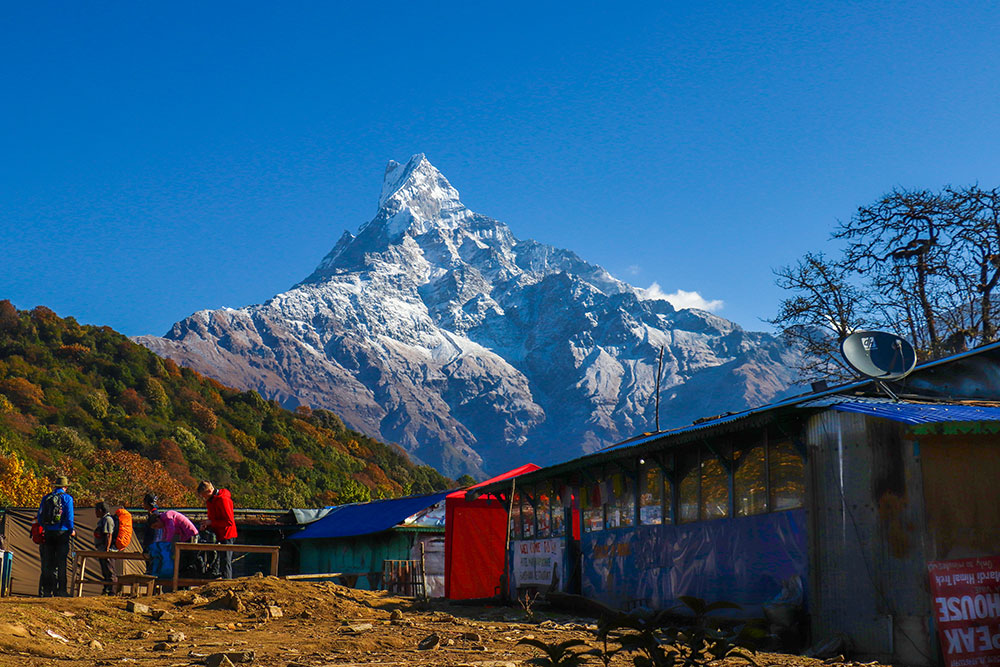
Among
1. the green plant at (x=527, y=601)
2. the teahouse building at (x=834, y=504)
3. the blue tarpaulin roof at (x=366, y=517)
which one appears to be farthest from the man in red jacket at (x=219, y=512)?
the blue tarpaulin roof at (x=366, y=517)

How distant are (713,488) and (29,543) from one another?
19.3 metres

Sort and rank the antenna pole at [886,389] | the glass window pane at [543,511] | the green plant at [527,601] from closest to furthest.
Answer: the antenna pole at [886,389] < the green plant at [527,601] < the glass window pane at [543,511]

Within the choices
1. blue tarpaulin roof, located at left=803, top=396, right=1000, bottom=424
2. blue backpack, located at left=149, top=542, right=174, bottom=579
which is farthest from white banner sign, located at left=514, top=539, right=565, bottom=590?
blue backpack, located at left=149, top=542, right=174, bottom=579

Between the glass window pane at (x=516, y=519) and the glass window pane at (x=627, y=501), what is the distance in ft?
20.0

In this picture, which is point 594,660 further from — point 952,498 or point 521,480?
point 521,480

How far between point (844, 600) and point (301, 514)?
30.0 meters

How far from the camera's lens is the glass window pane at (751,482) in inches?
508

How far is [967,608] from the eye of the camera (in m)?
9.87

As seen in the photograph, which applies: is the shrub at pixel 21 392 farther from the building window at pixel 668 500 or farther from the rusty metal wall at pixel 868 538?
the rusty metal wall at pixel 868 538

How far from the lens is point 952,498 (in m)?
10.3

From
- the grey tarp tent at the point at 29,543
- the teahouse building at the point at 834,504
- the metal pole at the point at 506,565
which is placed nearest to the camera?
the teahouse building at the point at 834,504

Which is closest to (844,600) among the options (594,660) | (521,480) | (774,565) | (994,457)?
(774,565)

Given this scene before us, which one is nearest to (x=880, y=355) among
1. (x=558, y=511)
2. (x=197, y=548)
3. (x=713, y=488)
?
(x=713, y=488)

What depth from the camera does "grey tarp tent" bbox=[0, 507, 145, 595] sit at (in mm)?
24297
